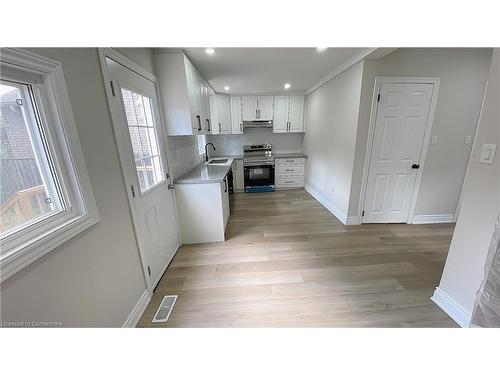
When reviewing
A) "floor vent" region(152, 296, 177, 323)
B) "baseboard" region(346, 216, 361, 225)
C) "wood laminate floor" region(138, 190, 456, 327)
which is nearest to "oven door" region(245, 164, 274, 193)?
"wood laminate floor" region(138, 190, 456, 327)

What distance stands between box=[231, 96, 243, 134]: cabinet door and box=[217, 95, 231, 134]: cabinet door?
0.10 meters

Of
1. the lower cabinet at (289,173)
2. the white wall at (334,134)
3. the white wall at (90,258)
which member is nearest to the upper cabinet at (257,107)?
the white wall at (334,134)

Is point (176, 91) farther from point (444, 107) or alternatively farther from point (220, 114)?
point (444, 107)

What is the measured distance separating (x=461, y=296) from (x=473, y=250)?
39 centimetres

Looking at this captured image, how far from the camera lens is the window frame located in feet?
2.23

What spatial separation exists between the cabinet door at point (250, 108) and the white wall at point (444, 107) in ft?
8.49

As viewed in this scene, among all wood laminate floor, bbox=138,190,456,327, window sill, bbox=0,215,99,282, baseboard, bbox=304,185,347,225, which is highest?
window sill, bbox=0,215,99,282

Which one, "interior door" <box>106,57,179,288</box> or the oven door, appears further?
the oven door

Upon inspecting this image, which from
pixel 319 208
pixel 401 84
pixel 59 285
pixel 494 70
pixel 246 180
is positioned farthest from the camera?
pixel 246 180

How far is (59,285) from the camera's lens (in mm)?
823

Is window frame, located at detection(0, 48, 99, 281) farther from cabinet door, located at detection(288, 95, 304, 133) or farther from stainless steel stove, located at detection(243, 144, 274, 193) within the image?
cabinet door, located at detection(288, 95, 304, 133)
